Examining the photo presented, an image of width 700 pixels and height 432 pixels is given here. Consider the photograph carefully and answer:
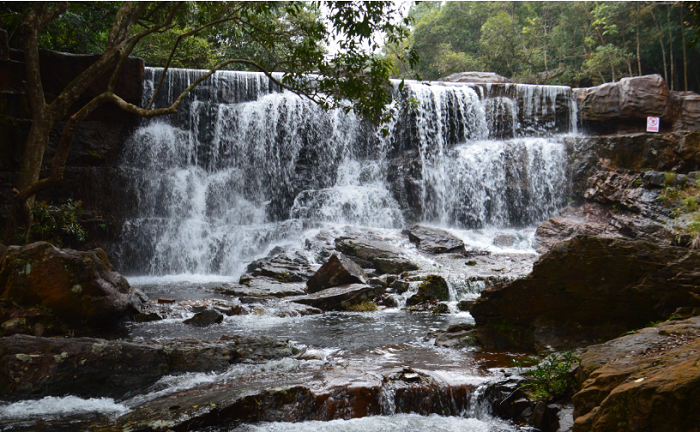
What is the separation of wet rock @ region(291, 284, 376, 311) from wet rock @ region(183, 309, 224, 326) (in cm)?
202

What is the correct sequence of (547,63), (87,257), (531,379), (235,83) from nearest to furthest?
(531,379), (87,257), (235,83), (547,63)

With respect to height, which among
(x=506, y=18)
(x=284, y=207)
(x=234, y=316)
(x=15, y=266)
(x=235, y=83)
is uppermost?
(x=506, y=18)

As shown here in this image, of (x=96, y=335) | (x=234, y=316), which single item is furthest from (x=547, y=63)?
(x=96, y=335)

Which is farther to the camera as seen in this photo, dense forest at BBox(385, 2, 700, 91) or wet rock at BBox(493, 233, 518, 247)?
dense forest at BBox(385, 2, 700, 91)

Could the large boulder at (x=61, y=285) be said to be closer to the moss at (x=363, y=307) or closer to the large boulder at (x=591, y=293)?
the moss at (x=363, y=307)

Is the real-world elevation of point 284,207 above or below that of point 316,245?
above

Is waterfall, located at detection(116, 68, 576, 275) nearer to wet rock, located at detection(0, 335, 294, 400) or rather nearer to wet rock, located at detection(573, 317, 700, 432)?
wet rock, located at detection(0, 335, 294, 400)

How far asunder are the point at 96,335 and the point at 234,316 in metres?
2.38

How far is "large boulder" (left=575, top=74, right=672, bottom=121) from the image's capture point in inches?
684

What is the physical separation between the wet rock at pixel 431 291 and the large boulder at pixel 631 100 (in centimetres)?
1311

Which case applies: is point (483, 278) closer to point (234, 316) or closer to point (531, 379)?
point (234, 316)

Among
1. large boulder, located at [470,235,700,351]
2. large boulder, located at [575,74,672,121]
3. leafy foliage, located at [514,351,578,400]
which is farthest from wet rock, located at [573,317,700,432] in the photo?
large boulder, located at [575,74,672,121]

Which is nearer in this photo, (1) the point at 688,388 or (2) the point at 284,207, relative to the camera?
(1) the point at 688,388

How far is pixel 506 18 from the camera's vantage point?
28203 millimetres
